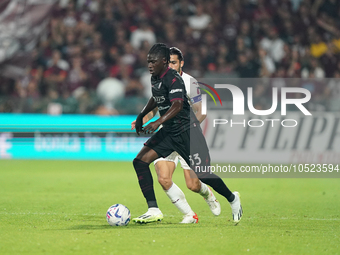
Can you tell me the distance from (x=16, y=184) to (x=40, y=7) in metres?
6.83

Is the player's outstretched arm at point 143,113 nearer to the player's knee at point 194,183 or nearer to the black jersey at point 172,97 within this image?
the black jersey at point 172,97

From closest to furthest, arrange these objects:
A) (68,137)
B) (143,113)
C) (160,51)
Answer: (160,51)
(143,113)
(68,137)

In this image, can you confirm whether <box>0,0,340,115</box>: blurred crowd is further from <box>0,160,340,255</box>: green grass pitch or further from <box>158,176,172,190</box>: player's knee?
<box>158,176,172,190</box>: player's knee

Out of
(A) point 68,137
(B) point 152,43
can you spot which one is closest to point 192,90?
(A) point 68,137

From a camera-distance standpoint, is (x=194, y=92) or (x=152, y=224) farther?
(x=194, y=92)

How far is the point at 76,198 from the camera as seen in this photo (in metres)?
8.73

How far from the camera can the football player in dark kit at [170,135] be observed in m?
6.13

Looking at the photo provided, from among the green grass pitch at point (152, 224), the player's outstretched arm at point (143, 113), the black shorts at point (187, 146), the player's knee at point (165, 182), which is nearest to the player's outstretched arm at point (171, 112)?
the black shorts at point (187, 146)

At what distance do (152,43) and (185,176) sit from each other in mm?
9846

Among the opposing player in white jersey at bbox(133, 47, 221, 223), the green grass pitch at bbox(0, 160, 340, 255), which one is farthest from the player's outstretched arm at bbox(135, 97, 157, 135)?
the green grass pitch at bbox(0, 160, 340, 255)

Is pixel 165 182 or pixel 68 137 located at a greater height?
pixel 165 182

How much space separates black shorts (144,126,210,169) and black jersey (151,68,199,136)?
0.07 m

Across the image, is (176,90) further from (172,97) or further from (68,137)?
(68,137)

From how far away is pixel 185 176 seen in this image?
688 centimetres
